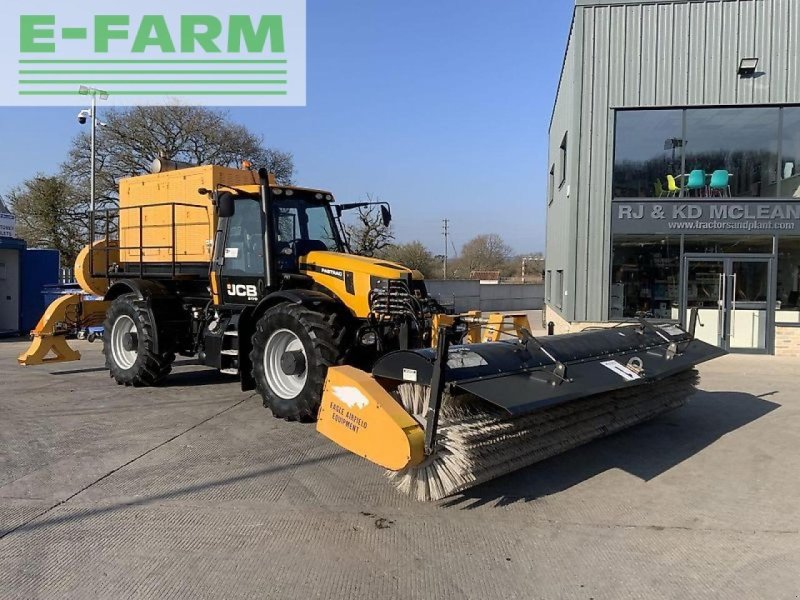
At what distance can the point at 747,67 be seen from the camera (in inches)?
485

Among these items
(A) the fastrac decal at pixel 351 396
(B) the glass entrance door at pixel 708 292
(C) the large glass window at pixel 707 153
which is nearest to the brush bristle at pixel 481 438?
(A) the fastrac decal at pixel 351 396

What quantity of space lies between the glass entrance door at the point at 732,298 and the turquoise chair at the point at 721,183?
1.32 meters

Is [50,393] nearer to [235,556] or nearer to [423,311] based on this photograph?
[423,311]

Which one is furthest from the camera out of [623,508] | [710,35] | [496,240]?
[496,240]

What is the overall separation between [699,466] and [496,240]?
56.5 meters

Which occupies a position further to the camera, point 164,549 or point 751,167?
point 751,167

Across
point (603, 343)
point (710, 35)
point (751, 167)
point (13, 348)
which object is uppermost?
point (710, 35)

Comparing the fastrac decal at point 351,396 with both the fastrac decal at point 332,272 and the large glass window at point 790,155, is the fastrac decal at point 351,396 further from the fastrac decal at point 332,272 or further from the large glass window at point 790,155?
the large glass window at point 790,155

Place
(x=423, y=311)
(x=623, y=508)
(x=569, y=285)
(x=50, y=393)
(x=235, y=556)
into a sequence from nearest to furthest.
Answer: (x=235, y=556) < (x=623, y=508) < (x=423, y=311) < (x=50, y=393) < (x=569, y=285)

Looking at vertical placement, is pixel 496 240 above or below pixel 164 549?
above

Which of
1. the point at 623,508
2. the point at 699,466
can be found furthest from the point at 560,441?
the point at 699,466

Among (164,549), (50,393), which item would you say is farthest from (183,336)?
(164,549)

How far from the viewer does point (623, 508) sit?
4.47 metres

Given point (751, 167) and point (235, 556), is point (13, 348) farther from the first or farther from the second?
point (751, 167)
